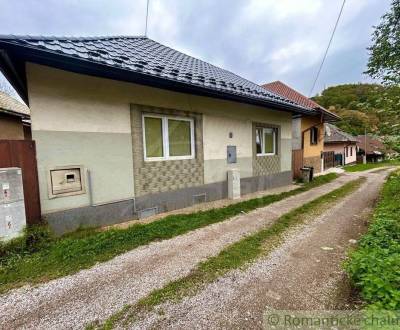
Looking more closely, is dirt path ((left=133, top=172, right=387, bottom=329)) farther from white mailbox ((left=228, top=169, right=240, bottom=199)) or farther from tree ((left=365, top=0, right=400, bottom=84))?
tree ((left=365, top=0, right=400, bottom=84))

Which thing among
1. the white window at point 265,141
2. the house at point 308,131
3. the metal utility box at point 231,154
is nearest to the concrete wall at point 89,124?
the metal utility box at point 231,154

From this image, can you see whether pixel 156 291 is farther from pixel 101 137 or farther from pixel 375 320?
pixel 101 137

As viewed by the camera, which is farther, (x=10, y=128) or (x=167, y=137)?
(x=10, y=128)

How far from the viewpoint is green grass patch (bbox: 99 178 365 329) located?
200cm

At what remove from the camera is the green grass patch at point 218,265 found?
200 centimetres

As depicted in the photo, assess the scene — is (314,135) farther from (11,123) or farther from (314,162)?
(11,123)

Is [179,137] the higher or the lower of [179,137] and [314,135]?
the lower

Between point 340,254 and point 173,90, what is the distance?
201 inches

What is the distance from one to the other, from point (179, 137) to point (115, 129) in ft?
5.96

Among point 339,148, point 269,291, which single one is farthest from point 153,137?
point 339,148

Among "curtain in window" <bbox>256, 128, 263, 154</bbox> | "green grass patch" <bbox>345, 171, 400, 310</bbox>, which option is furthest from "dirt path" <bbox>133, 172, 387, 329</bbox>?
"curtain in window" <bbox>256, 128, 263, 154</bbox>

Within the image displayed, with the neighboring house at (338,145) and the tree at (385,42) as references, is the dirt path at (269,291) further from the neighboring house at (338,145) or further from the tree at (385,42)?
the neighboring house at (338,145)

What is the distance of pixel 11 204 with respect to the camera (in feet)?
10.5

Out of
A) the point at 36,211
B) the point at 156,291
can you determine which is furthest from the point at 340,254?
the point at 36,211
